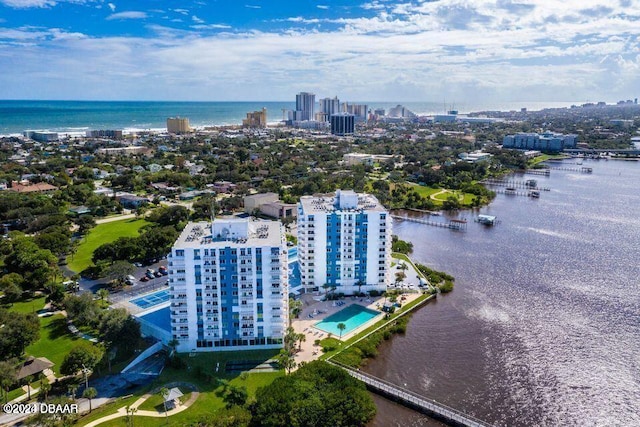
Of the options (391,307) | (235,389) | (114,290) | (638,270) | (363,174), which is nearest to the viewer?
(235,389)

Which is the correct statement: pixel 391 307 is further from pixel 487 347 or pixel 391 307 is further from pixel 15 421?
pixel 15 421

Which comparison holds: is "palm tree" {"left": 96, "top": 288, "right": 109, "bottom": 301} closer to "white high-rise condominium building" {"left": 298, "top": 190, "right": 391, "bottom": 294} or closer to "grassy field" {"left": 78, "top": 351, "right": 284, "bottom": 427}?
"grassy field" {"left": 78, "top": 351, "right": 284, "bottom": 427}

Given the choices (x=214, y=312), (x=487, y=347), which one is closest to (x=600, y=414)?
(x=487, y=347)

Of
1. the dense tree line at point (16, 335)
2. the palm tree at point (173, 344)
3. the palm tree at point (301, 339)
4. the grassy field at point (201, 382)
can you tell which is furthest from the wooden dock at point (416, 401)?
the dense tree line at point (16, 335)

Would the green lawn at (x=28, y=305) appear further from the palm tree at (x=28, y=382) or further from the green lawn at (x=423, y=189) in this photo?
the green lawn at (x=423, y=189)

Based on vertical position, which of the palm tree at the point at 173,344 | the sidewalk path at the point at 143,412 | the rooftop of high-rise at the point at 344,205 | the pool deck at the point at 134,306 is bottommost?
the sidewalk path at the point at 143,412
